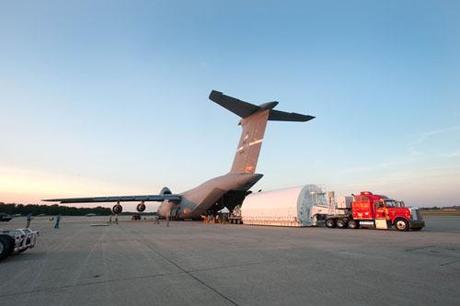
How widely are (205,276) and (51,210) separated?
143 m

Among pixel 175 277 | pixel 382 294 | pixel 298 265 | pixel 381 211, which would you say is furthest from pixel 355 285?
pixel 381 211

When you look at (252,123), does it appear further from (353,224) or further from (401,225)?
(401,225)

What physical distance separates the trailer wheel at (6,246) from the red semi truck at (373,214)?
74.1 feet

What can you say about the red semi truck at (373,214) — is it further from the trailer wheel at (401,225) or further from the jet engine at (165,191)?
the jet engine at (165,191)

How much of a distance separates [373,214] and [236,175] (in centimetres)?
1491

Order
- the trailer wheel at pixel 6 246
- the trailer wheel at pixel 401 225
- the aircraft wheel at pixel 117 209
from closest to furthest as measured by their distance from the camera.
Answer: the trailer wheel at pixel 6 246 → the trailer wheel at pixel 401 225 → the aircraft wheel at pixel 117 209

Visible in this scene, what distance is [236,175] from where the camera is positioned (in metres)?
36.1

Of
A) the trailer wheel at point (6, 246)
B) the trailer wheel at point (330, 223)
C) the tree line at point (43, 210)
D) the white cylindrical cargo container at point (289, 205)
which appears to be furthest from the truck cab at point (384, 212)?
the tree line at point (43, 210)

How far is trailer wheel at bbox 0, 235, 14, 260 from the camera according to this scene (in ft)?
34.2

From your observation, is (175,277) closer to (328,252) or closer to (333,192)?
(328,252)

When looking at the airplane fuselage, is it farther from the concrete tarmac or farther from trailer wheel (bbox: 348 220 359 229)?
the concrete tarmac

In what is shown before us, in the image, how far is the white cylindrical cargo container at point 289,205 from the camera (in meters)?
28.9

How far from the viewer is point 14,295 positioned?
20.4 ft

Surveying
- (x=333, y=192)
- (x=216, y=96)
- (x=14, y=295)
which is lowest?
(x=14, y=295)
